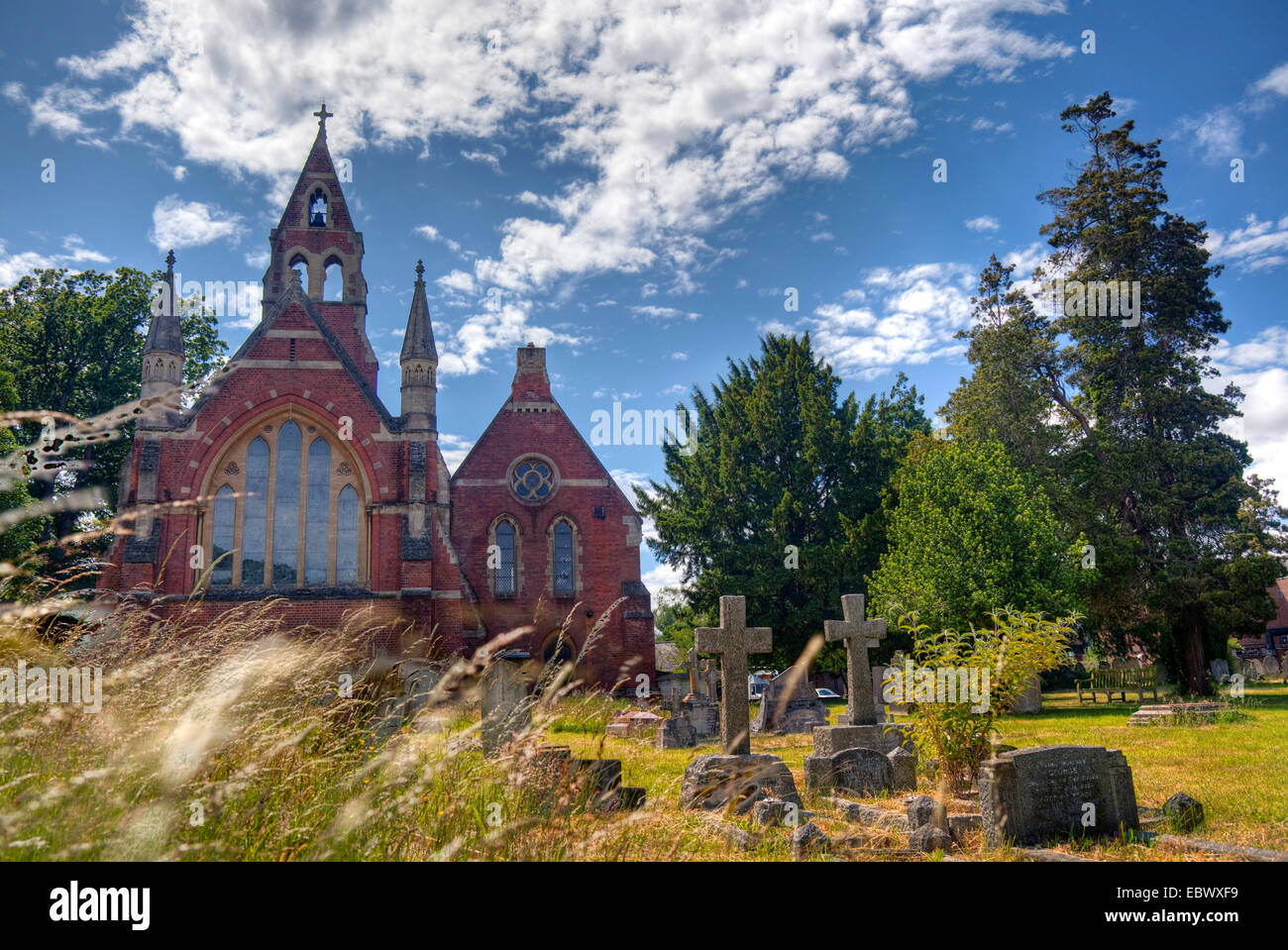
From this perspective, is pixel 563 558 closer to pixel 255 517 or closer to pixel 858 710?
→ pixel 255 517

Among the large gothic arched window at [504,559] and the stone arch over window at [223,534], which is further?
the large gothic arched window at [504,559]

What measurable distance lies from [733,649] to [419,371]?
57.2ft

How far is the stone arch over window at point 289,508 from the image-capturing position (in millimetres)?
22969

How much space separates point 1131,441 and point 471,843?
27.5 metres

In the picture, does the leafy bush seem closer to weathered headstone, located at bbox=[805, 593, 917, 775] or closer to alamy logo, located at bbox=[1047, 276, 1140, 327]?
weathered headstone, located at bbox=[805, 593, 917, 775]

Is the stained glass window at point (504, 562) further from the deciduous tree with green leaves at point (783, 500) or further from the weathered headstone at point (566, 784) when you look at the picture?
the weathered headstone at point (566, 784)

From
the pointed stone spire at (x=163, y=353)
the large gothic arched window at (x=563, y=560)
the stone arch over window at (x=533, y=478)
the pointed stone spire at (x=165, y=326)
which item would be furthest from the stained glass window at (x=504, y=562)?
the pointed stone spire at (x=165, y=326)

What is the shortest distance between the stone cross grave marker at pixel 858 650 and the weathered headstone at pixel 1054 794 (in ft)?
14.4

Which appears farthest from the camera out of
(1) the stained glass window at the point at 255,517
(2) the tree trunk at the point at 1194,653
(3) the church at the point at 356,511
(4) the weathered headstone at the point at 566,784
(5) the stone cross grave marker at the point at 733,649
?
(2) the tree trunk at the point at 1194,653

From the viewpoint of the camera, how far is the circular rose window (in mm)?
27938
